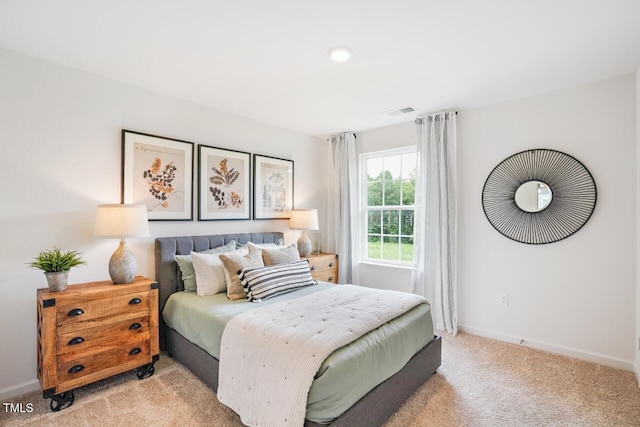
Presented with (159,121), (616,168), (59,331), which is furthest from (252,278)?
(616,168)

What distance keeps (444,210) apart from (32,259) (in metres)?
3.61

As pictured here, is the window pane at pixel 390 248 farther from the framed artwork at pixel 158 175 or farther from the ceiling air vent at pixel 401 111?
the framed artwork at pixel 158 175

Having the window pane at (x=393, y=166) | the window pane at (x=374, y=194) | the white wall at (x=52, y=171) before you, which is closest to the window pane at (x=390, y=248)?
the window pane at (x=374, y=194)

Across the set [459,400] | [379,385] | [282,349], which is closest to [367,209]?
[459,400]

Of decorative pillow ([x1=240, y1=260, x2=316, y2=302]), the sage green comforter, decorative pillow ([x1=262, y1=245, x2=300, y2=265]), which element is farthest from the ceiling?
the sage green comforter

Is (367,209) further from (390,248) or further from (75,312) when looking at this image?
(75,312)

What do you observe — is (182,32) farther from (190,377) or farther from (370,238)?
(370,238)

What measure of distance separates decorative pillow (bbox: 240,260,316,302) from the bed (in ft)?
0.48

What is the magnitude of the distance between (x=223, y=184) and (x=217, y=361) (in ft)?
6.10

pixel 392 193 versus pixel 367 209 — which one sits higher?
pixel 392 193

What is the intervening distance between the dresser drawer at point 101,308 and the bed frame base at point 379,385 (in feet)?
1.38

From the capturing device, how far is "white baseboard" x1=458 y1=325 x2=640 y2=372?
2568 millimetres

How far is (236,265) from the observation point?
265 centimetres

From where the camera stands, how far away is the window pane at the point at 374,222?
4.24 metres
